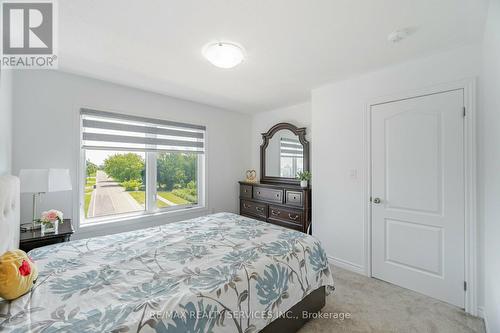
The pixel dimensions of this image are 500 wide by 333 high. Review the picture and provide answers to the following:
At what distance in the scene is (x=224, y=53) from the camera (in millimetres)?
1911

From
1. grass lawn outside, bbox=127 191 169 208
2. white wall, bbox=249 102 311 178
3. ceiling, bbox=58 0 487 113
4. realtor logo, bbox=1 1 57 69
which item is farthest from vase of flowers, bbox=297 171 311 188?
realtor logo, bbox=1 1 57 69

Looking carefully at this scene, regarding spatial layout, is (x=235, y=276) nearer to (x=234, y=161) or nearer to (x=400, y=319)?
(x=400, y=319)

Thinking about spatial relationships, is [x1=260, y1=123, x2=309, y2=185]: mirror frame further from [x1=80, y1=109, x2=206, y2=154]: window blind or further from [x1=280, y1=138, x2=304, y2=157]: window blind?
[x1=80, y1=109, x2=206, y2=154]: window blind

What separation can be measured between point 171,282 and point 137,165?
234 centimetres

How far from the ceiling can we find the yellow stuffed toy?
158 centimetres

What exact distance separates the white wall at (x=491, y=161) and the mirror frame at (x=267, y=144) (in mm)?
2032

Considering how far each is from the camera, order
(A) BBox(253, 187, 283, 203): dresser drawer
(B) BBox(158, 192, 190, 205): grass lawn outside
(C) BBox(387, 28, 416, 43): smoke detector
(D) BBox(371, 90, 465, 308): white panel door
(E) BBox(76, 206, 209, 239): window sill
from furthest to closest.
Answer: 1. (A) BBox(253, 187, 283, 203): dresser drawer
2. (B) BBox(158, 192, 190, 205): grass lawn outside
3. (E) BBox(76, 206, 209, 239): window sill
4. (D) BBox(371, 90, 465, 308): white panel door
5. (C) BBox(387, 28, 416, 43): smoke detector

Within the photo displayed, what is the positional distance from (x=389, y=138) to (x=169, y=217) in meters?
3.14

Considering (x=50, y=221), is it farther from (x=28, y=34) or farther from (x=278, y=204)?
(x=278, y=204)

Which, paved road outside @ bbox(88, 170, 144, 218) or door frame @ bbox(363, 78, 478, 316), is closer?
door frame @ bbox(363, 78, 478, 316)

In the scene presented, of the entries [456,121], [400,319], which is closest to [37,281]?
[400,319]

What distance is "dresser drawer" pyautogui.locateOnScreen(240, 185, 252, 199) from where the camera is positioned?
403cm

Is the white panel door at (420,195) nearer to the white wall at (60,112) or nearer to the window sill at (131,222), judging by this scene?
the window sill at (131,222)

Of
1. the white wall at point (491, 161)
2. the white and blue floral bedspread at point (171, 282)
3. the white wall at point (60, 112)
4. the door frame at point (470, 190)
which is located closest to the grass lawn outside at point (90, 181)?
the white wall at point (60, 112)
